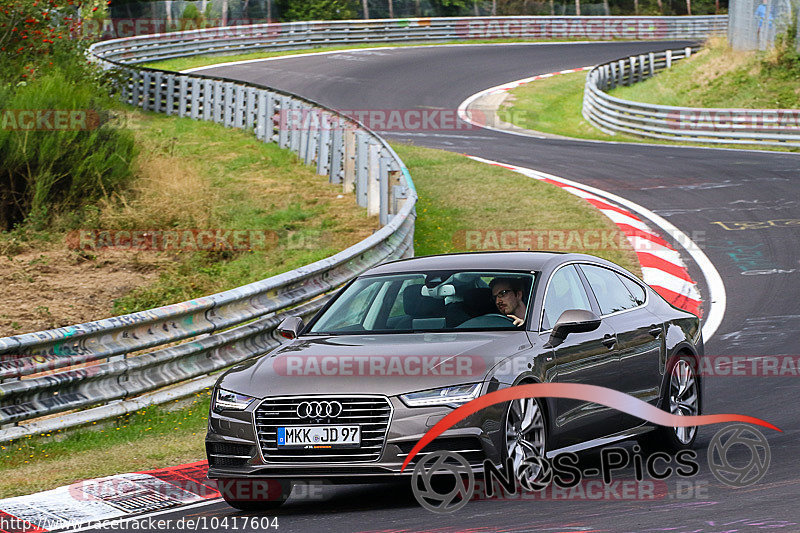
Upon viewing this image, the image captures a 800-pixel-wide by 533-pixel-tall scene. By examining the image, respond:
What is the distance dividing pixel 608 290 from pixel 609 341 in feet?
2.05

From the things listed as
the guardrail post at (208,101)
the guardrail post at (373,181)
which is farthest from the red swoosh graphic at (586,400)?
the guardrail post at (208,101)

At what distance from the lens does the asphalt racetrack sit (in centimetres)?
651

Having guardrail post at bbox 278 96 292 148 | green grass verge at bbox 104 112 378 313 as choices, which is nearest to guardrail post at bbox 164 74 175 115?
green grass verge at bbox 104 112 378 313

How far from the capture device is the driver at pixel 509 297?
7773 millimetres

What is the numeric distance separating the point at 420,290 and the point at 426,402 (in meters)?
1.50

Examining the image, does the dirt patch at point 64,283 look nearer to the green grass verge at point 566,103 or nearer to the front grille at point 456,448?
the front grille at point 456,448

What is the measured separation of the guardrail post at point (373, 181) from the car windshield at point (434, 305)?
10.3 metres

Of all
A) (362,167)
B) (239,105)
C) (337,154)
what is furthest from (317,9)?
(362,167)

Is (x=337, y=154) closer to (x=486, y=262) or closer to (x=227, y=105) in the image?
(x=227, y=105)

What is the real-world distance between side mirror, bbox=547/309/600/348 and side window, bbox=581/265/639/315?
0.83 m

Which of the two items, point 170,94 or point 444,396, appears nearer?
point 444,396

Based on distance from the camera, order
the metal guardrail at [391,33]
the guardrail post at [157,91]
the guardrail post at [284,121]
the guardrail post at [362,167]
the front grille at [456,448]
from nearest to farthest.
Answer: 1. the front grille at [456,448]
2. the guardrail post at [362,167]
3. the guardrail post at [284,121]
4. the guardrail post at [157,91]
5. the metal guardrail at [391,33]

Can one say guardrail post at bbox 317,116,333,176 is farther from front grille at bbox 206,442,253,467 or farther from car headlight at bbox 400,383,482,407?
car headlight at bbox 400,383,482,407

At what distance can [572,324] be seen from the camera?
750 centimetres
